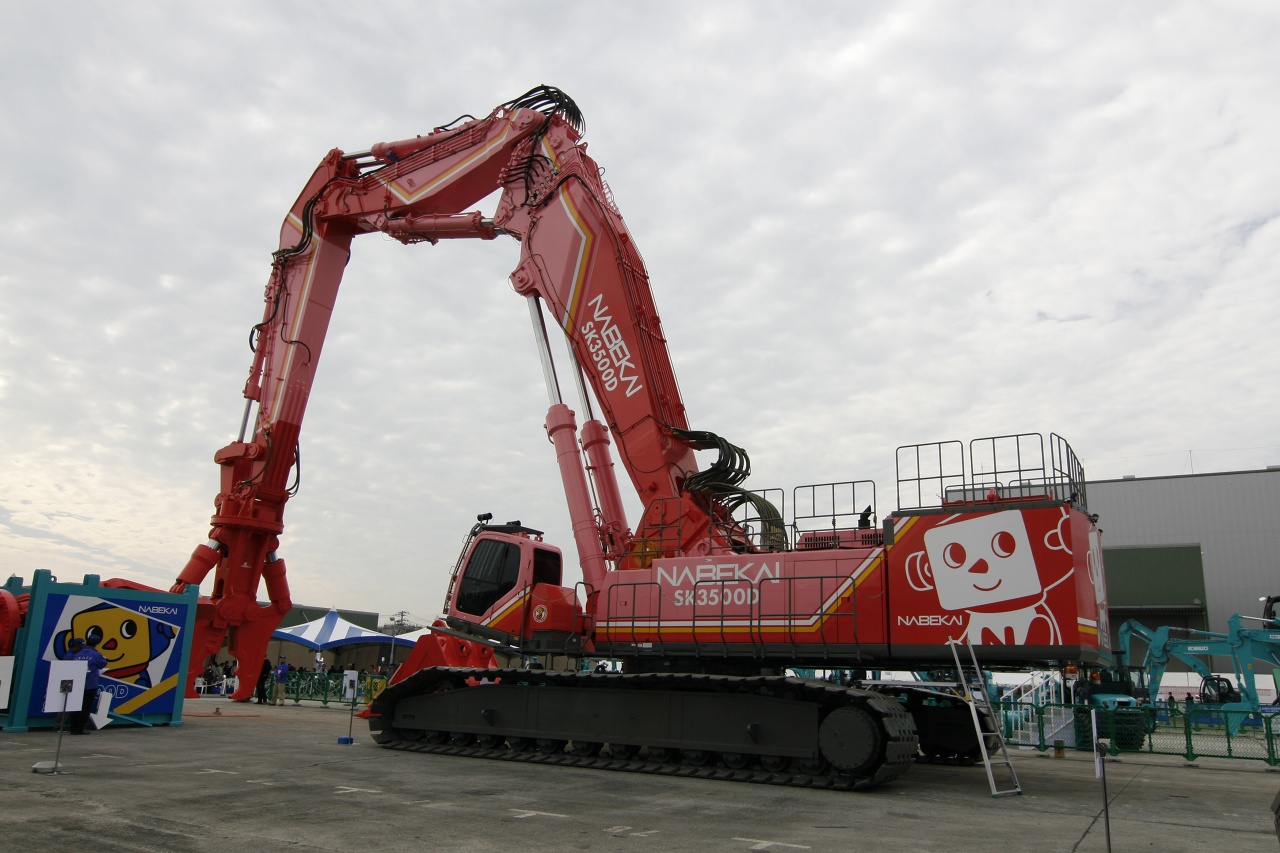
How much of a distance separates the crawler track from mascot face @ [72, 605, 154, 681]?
525 cm

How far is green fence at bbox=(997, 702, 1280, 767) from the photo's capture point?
19.5 metres

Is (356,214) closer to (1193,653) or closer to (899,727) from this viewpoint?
(899,727)

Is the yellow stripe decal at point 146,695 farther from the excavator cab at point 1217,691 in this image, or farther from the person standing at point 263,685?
the excavator cab at point 1217,691

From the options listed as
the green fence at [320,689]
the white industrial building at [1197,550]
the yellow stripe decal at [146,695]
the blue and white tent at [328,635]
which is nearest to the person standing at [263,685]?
the green fence at [320,689]

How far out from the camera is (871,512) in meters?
12.7

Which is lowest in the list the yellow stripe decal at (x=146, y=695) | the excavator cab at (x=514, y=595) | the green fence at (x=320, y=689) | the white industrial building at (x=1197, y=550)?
the green fence at (x=320, y=689)

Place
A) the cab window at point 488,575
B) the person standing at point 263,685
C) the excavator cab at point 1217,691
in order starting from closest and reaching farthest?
1. the cab window at point 488,575
2. the person standing at point 263,685
3. the excavator cab at point 1217,691

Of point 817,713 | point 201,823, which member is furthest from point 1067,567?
point 201,823

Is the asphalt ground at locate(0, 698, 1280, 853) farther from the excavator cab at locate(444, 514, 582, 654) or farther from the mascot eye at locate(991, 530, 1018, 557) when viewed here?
the mascot eye at locate(991, 530, 1018, 557)

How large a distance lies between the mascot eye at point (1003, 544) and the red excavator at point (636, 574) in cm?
2

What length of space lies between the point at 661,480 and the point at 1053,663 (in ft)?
19.4

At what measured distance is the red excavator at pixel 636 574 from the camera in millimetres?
10742

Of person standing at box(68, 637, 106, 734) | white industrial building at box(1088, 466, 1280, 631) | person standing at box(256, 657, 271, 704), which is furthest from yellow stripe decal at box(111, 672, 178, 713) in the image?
white industrial building at box(1088, 466, 1280, 631)

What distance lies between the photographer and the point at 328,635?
113ft
